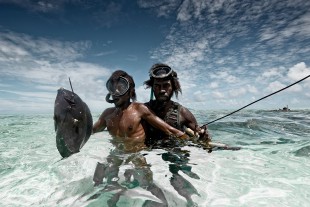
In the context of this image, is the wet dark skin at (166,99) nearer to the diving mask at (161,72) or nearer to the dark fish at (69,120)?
the diving mask at (161,72)

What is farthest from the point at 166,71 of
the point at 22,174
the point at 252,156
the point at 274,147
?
the point at 274,147

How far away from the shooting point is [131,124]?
4.78 metres

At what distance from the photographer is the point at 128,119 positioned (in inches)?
189

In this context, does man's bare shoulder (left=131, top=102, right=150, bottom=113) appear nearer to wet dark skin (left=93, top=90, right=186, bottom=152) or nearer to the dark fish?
wet dark skin (left=93, top=90, right=186, bottom=152)

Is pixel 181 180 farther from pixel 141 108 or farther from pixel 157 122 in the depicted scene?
pixel 141 108

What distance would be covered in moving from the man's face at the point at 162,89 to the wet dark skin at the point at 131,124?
31.7 inches

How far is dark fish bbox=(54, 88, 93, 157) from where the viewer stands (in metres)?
3.52

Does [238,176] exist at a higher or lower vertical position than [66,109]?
lower

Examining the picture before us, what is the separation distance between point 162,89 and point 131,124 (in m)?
1.28

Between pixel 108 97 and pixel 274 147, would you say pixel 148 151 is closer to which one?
pixel 108 97

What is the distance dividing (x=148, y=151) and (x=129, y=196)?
5.48 ft

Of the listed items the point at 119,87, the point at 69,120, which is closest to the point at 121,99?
the point at 119,87

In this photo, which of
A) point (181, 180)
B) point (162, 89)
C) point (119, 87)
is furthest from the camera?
point (162, 89)

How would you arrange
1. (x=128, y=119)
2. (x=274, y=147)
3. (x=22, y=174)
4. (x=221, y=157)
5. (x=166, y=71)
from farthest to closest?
(x=274, y=147) → (x=221, y=157) → (x=166, y=71) → (x=22, y=174) → (x=128, y=119)
